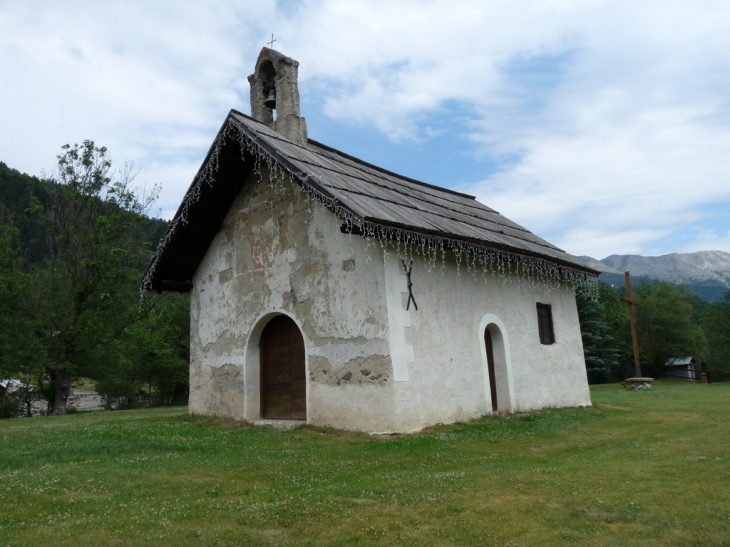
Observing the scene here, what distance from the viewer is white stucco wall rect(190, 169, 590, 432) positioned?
366 inches

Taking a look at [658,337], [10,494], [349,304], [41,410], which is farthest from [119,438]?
[658,337]

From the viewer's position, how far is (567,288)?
1484 cm

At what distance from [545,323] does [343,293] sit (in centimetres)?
625

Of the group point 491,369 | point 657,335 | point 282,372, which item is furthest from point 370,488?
point 657,335

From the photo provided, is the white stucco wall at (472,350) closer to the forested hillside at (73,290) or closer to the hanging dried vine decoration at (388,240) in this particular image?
the hanging dried vine decoration at (388,240)

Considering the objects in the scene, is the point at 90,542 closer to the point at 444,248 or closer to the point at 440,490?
the point at 440,490

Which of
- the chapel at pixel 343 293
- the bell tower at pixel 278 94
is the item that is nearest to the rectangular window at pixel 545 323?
the chapel at pixel 343 293

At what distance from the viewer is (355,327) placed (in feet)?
31.2

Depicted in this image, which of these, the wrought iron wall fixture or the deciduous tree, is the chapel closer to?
the wrought iron wall fixture

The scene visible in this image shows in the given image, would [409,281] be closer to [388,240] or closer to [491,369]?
[388,240]

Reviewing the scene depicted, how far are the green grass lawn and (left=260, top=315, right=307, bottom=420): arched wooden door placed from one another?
59.2 inches

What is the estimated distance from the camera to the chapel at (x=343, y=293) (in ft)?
30.6

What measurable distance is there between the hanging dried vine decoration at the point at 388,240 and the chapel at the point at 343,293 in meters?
0.04

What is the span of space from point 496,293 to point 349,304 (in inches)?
149
